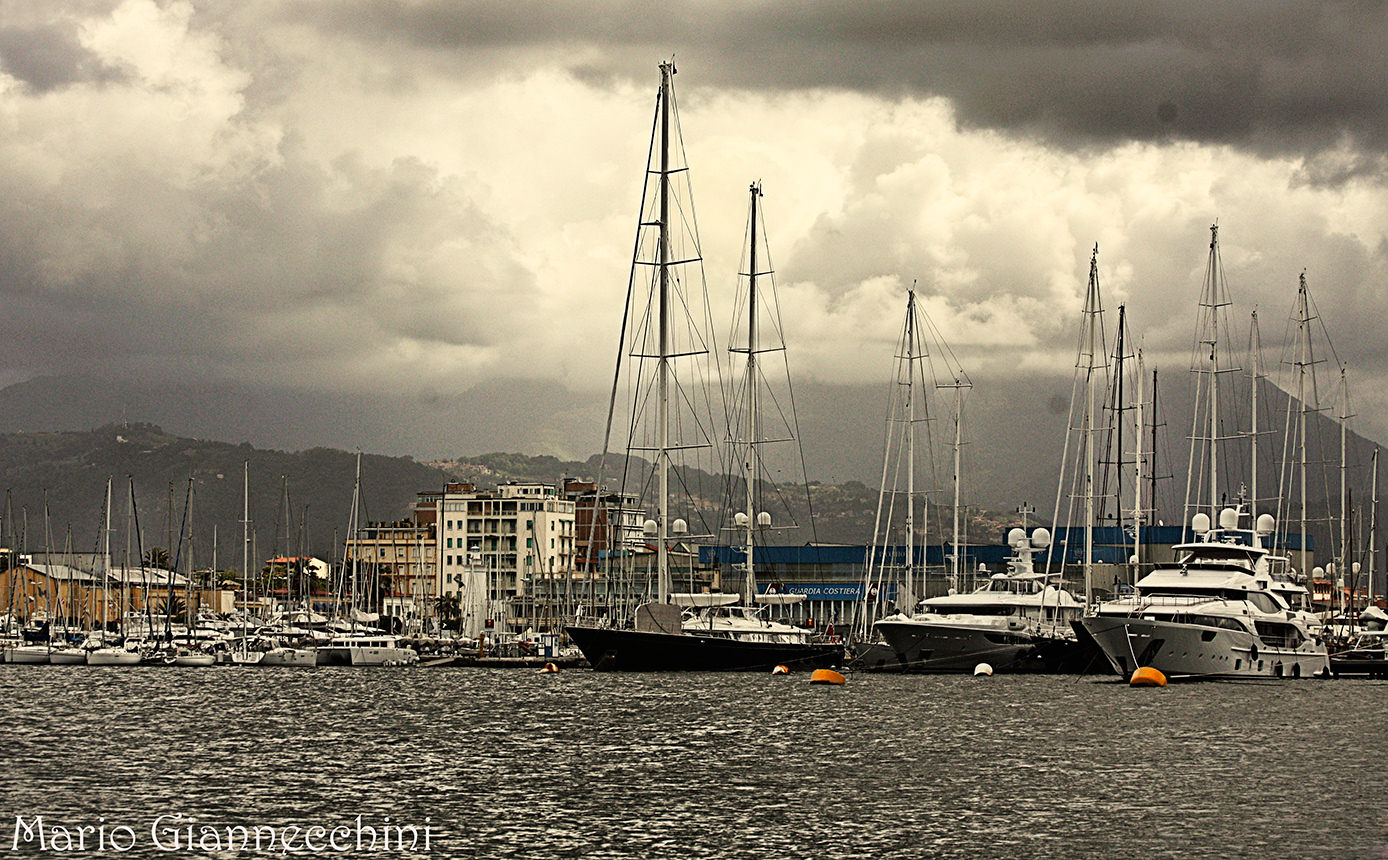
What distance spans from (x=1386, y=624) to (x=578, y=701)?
2908 inches

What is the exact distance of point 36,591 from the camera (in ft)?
645

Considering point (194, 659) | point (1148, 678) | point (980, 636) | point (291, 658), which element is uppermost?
point (980, 636)

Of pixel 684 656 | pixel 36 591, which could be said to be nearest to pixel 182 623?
pixel 36 591

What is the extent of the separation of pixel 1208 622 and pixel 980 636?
59.9 ft

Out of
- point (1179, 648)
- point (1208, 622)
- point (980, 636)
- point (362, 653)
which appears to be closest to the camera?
point (1179, 648)

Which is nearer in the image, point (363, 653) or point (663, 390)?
point (663, 390)

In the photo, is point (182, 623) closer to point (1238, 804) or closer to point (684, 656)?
point (684, 656)

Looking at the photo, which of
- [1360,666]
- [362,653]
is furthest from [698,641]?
[1360,666]

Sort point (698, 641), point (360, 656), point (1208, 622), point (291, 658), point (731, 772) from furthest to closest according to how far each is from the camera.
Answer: point (291, 658) < point (360, 656) < point (698, 641) < point (1208, 622) < point (731, 772)

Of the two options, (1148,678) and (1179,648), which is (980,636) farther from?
(1179,648)

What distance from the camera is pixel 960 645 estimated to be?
106375mm

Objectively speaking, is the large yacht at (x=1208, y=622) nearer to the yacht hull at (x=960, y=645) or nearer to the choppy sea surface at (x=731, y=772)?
the choppy sea surface at (x=731, y=772)

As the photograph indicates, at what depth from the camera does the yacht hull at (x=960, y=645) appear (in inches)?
4178

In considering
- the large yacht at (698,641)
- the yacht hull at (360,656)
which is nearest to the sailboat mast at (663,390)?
the large yacht at (698,641)
